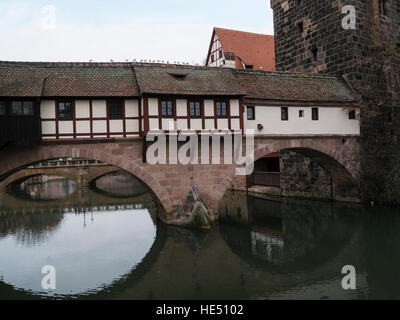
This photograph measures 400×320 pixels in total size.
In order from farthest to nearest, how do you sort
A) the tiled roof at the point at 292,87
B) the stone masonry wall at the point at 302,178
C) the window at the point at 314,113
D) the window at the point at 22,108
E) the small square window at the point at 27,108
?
the stone masonry wall at the point at 302,178, the window at the point at 314,113, the tiled roof at the point at 292,87, the small square window at the point at 27,108, the window at the point at 22,108

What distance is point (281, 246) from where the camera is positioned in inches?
529

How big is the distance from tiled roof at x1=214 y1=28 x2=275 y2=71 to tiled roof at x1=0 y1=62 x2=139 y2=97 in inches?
755

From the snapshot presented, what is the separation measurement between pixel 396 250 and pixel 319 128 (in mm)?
6887

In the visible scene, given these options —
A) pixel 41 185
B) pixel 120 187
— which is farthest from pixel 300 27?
pixel 41 185

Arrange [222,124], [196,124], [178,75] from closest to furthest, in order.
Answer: [196,124] → [222,124] → [178,75]

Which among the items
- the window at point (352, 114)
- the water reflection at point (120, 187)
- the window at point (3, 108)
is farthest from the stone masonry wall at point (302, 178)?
the window at point (3, 108)

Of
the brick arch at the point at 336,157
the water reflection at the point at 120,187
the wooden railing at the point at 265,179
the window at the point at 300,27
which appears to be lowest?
the water reflection at the point at 120,187

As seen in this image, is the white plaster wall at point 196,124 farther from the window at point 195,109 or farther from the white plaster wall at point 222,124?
the white plaster wall at point 222,124

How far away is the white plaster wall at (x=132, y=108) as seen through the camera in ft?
46.6

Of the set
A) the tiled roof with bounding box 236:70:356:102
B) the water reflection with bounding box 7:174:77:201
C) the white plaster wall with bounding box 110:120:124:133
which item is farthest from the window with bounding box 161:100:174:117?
the water reflection with bounding box 7:174:77:201

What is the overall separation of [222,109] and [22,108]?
23.1 ft

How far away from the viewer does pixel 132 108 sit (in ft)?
46.8

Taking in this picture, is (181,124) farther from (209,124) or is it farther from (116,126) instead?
(116,126)

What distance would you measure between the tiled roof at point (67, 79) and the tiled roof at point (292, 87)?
16.0ft
